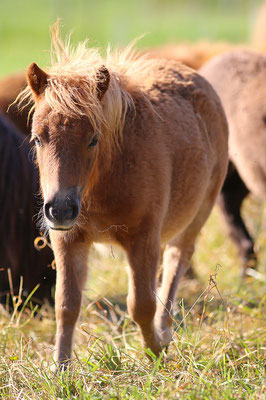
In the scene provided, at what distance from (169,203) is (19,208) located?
6.22 ft

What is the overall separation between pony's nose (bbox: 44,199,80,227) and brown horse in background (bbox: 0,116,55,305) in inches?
92.0

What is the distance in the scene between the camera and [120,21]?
972 inches

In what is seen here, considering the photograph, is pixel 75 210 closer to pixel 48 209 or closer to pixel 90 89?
pixel 48 209

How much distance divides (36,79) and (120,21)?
2245 centimetres

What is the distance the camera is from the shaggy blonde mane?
10.1ft

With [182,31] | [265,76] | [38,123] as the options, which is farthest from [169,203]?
[182,31]

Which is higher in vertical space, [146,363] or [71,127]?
[71,127]

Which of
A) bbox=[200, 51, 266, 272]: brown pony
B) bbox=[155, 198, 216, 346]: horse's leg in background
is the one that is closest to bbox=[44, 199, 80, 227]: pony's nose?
bbox=[155, 198, 216, 346]: horse's leg in background

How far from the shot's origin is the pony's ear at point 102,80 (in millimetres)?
3213

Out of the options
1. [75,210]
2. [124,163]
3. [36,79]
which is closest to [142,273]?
[124,163]

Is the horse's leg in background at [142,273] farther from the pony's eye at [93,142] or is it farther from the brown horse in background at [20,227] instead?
the brown horse in background at [20,227]

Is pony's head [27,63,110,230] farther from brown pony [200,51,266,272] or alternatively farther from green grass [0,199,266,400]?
brown pony [200,51,266,272]

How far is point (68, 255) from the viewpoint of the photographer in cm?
358

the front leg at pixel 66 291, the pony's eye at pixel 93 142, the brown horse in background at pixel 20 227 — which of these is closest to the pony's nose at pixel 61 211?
the pony's eye at pixel 93 142
